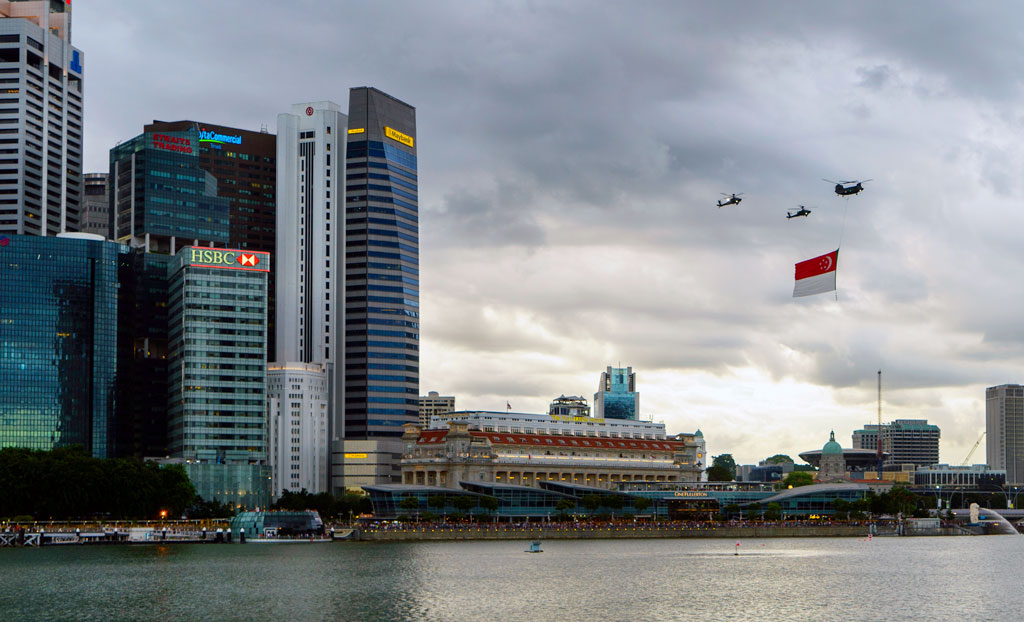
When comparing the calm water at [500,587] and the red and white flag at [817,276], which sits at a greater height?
the red and white flag at [817,276]

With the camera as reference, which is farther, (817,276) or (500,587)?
(500,587)

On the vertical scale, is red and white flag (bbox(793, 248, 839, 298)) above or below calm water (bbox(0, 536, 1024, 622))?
above

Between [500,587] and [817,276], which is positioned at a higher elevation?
[817,276]
